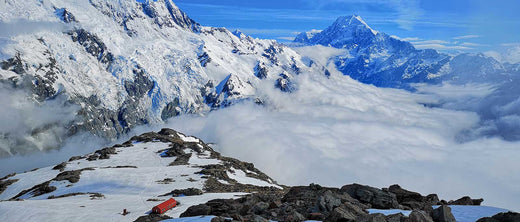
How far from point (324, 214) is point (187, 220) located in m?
10.4

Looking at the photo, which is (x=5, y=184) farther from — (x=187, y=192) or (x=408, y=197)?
(x=408, y=197)

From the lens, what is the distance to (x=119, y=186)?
6744 centimetres

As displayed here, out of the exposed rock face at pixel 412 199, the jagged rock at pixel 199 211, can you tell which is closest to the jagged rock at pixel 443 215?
the exposed rock face at pixel 412 199

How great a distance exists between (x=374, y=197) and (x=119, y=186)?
182ft

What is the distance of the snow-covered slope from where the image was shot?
43.1m

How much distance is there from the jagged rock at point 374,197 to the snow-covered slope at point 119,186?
22916 mm

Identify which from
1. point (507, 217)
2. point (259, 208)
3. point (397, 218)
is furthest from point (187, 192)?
point (507, 217)

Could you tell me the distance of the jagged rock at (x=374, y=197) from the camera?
96.1 feet

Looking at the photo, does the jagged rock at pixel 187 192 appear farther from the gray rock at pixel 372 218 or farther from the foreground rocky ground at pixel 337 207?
the gray rock at pixel 372 218

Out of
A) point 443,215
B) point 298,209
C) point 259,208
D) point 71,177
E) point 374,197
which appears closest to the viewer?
point 443,215

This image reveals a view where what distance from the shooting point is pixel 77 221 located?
4006cm

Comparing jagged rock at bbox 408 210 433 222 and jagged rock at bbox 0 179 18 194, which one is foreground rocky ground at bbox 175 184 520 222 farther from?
jagged rock at bbox 0 179 18 194

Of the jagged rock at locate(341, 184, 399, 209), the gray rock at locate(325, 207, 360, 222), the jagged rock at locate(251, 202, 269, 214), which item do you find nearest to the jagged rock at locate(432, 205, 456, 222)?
the gray rock at locate(325, 207, 360, 222)

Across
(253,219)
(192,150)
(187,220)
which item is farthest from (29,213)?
(192,150)
